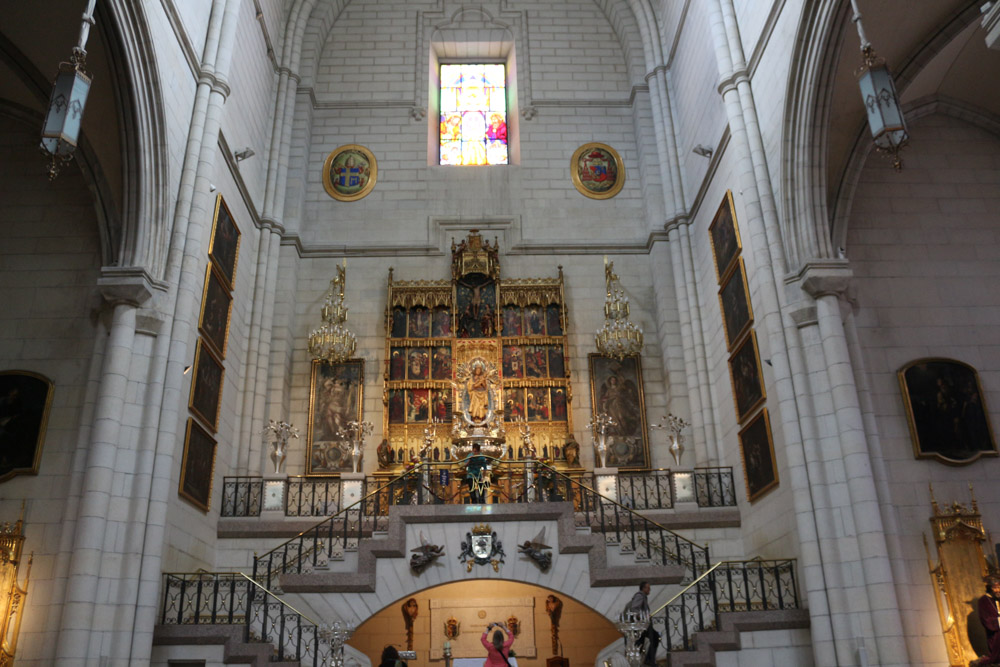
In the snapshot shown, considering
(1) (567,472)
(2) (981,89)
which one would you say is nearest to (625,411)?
(1) (567,472)

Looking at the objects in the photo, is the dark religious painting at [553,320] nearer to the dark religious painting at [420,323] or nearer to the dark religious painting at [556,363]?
the dark religious painting at [556,363]

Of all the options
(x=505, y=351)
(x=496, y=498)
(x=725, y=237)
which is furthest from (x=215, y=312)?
(x=725, y=237)

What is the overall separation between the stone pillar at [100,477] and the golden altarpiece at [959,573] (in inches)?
428

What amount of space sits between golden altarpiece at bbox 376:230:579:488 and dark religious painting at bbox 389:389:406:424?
0.02 meters

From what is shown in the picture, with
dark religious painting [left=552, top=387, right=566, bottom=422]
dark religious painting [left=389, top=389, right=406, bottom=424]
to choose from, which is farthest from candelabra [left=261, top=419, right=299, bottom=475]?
dark religious painting [left=552, top=387, right=566, bottom=422]

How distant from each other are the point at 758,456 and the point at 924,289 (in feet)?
12.6

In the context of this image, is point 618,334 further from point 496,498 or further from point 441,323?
point 496,498

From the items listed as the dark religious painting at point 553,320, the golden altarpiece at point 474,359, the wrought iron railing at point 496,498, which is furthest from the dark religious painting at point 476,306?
the wrought iron railing at point 496,498

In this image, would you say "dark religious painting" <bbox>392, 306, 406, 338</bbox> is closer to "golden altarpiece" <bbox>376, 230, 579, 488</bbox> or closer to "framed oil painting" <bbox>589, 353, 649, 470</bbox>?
"golden altarpiece" <bbox>376, 230, 579, 488</bbox>

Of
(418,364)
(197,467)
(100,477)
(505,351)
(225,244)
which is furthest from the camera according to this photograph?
(505,351)

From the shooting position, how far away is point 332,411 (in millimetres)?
17297

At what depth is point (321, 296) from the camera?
1853 centimetres

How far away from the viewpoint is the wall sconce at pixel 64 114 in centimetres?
780

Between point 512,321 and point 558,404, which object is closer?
point 558,404
